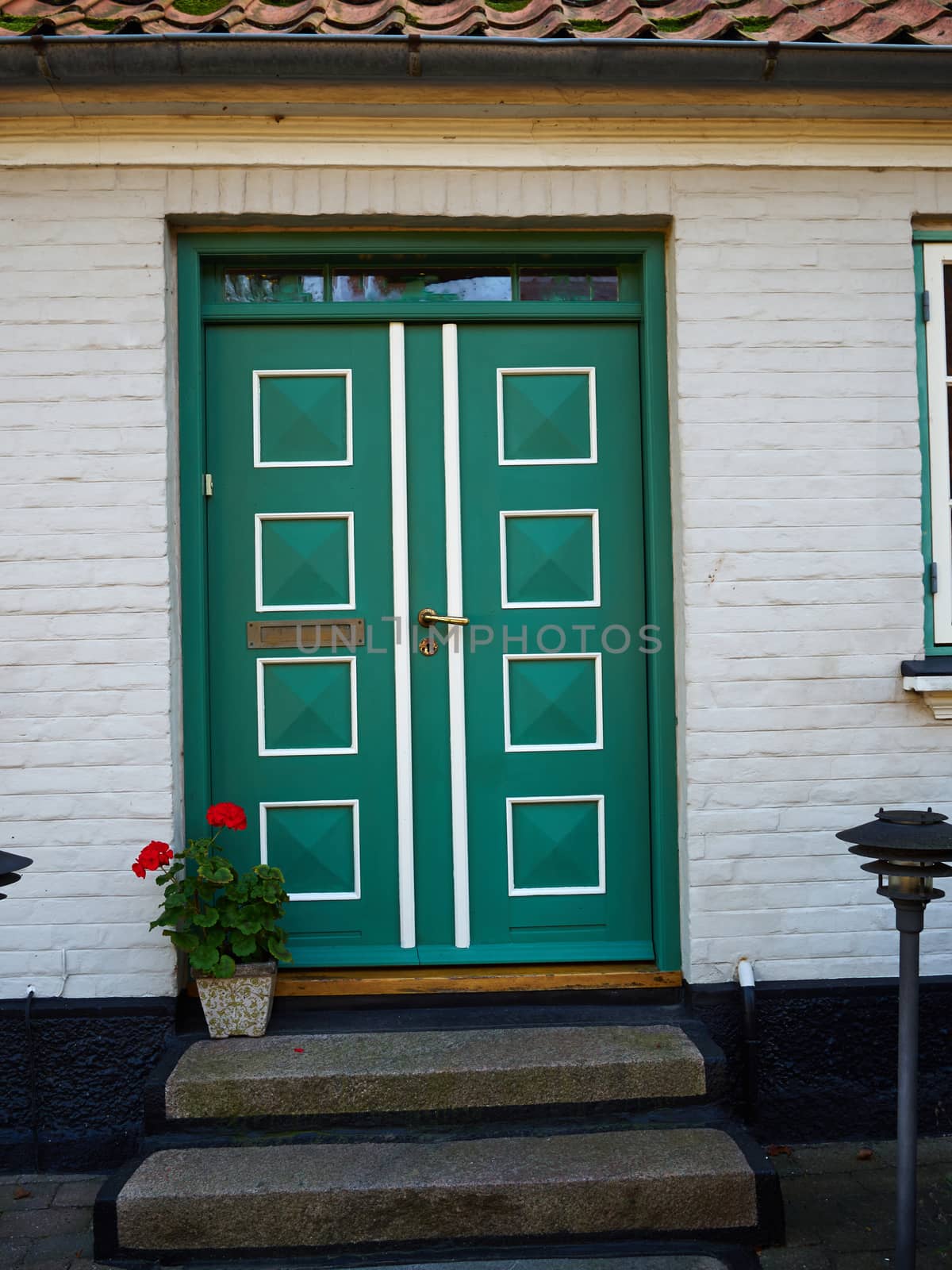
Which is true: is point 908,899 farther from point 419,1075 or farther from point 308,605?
point 308,605

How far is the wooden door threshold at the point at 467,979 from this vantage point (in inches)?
153

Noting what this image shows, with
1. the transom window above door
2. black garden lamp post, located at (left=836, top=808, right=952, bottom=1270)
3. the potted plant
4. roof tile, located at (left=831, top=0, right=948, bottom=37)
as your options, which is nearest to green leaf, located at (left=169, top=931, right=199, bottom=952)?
the potted plant

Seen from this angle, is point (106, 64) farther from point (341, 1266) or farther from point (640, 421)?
point (341, 1266)

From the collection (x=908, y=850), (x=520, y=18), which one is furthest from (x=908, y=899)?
(x=520, y=18)

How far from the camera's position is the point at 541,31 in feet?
11.8

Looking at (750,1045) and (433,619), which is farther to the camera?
(433,619)

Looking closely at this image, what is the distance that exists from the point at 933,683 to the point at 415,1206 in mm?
2457

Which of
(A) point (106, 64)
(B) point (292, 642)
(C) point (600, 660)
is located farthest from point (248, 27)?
(C) point (600, 660)

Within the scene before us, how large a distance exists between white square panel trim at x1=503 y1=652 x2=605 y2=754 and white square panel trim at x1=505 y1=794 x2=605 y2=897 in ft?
0.60

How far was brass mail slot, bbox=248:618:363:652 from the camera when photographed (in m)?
4.02

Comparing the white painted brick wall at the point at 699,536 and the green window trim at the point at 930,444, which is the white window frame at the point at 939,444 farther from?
the white painted brick wall at the point at 699,536

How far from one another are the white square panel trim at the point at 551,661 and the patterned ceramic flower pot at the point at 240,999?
120 centimetres

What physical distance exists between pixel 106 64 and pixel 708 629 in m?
2.83

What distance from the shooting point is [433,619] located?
13.2 feet
